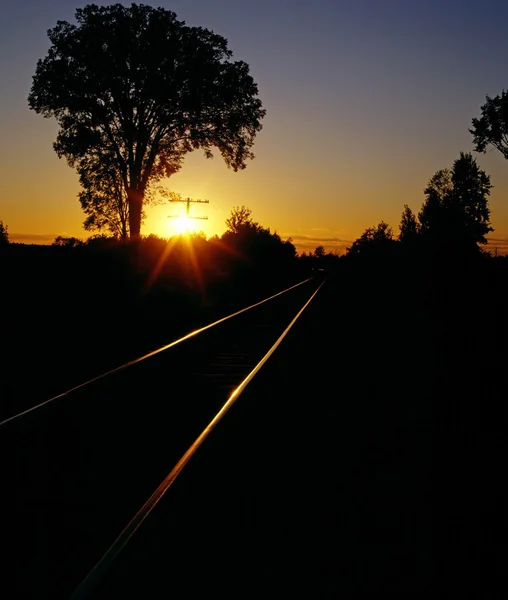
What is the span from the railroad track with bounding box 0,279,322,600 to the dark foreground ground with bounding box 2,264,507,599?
0.06 feet

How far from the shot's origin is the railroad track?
4.25 m

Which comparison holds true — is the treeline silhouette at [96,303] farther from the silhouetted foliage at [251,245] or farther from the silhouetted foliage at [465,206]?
the silhouetted foliage at [465,206]

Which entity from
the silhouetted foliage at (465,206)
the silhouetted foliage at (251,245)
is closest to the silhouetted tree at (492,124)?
the silhouetted foliage at (251,245)

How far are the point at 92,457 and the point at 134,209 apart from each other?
35.0 meters

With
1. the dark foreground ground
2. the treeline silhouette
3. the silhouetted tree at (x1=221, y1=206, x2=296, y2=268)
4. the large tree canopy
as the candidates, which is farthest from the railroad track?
the silhouetted tree at (x1=221, y1=206, x2=296, y2=268)

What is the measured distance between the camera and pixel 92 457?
20.7 feet

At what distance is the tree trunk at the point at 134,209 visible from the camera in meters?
40.3

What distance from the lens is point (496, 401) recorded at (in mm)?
8758

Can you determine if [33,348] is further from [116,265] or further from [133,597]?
[116,265]

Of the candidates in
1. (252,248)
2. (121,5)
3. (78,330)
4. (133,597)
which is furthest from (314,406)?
(252,248)

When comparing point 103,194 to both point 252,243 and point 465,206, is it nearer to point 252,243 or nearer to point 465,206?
point 252,243

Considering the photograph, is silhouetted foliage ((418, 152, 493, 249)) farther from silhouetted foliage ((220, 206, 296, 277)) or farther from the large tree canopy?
the large tree canopy

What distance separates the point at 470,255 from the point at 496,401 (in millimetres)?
62529

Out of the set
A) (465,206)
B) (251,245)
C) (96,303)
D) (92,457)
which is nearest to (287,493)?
(92,457)
